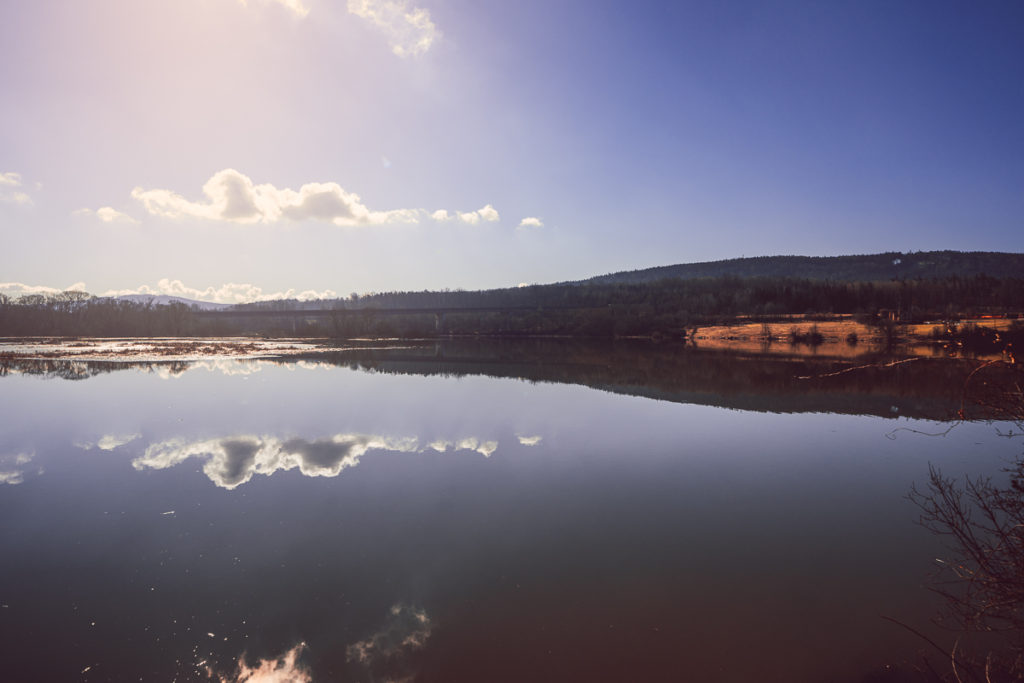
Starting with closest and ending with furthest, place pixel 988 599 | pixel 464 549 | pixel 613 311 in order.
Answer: pixel 988 599, pixel 464 549, pixel 613 311

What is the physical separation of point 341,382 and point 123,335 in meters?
121

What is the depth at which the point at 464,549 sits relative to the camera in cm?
767

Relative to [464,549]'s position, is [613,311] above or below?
above

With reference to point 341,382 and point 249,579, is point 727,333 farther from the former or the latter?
point 249,579

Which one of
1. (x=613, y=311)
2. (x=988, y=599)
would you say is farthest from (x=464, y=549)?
(x=613, y=311)

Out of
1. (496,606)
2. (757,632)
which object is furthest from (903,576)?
(496,606)

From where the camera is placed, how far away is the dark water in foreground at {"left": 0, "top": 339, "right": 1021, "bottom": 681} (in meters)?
5.31

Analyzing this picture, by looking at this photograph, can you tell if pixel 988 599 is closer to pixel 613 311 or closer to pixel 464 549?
pixel 464 549

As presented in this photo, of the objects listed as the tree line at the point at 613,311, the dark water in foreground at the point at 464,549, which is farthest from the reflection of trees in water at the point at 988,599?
the tree line at the point at 613,311

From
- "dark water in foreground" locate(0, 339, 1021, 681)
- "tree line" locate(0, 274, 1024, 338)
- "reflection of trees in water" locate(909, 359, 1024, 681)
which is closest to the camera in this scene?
"reflection of trees in water" locate(909, 359, 1024, 681)

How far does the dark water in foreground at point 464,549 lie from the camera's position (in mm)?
5312

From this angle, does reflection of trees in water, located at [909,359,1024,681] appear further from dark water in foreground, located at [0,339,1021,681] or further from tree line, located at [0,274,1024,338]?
tree line, located at [0,274,1024,338]

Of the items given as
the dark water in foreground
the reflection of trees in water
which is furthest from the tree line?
the reflection of trees in water

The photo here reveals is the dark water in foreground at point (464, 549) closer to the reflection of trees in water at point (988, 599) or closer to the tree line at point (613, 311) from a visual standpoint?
the reflection of trees in water at point (988, 599)
